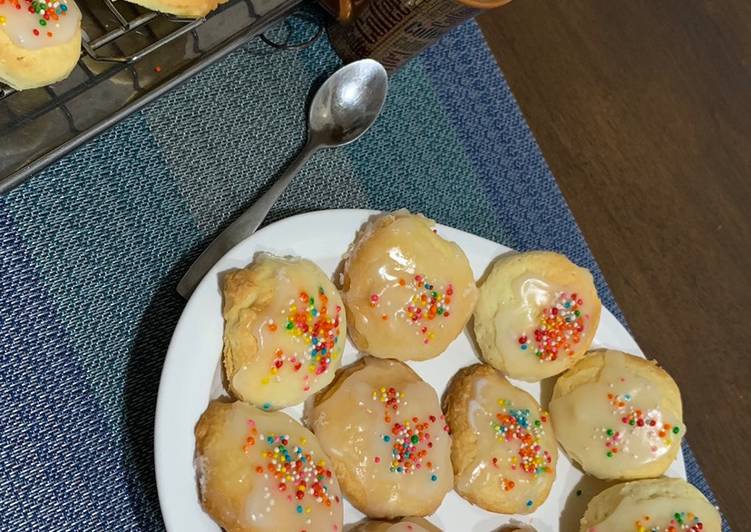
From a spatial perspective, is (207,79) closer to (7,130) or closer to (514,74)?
(7,130)

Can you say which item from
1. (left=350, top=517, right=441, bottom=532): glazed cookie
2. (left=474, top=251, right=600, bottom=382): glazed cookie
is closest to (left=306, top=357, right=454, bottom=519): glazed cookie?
(left=350, top=517, right=441, bottom=532): glazed cookie

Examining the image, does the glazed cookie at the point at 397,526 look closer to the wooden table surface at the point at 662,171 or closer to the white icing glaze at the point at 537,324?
the white icing glaze at the point at 537,324

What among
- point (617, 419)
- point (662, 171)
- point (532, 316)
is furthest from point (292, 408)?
point (662, 171)

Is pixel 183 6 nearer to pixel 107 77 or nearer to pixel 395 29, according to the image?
pixel 107 77

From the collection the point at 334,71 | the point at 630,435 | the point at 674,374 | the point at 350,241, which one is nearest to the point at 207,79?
the point at 334,71

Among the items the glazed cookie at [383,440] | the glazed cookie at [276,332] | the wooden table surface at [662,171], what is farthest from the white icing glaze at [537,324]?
the wooden table surface at [662,171]

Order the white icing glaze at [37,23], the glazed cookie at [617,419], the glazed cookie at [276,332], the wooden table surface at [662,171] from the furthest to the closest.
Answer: the wooden table surface at [662,171] < the glazed cookie at [617,419] < the glazed cookie at [276,332] < the white icing glaze at [37,23]
